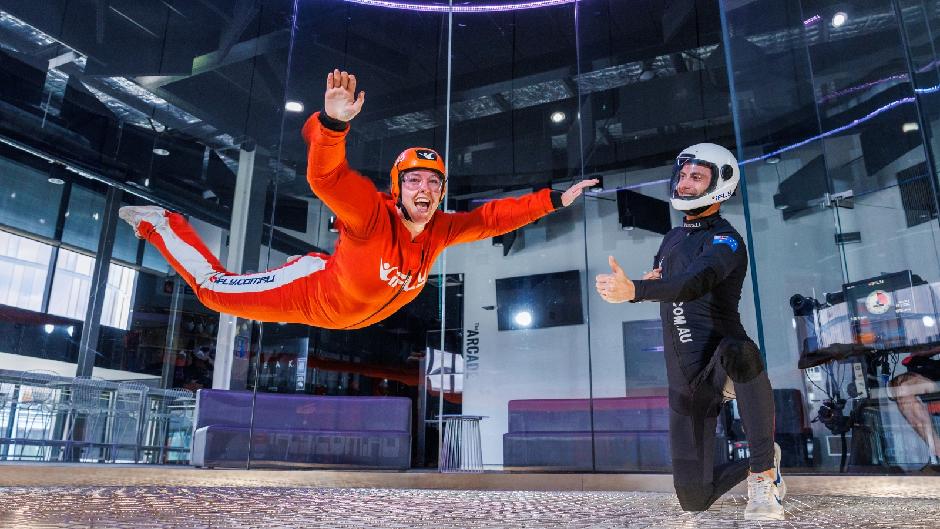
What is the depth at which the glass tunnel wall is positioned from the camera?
3555 millimetres

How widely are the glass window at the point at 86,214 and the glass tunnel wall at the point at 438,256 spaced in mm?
18

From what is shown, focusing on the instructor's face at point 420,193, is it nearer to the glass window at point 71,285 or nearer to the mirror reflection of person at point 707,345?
the mirror reflection of person at point 707,345

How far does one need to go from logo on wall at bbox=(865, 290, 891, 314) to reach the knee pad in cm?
191

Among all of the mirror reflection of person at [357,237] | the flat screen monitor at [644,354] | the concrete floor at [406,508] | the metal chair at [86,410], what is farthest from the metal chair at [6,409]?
the flat screen monitor at [644,354]

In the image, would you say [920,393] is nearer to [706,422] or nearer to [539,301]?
[706,422]

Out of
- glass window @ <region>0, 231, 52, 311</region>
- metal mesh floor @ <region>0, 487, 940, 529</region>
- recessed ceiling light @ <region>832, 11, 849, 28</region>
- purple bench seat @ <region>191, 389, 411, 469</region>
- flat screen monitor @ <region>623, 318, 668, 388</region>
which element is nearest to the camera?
metal mesh floor @ <region>0, 487, 940, 529</region>

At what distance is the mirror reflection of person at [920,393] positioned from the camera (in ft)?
10.1

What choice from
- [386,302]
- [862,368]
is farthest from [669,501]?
[862,368]

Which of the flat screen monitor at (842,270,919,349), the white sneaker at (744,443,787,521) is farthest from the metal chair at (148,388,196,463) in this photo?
the flat screen monitor at (842,270,919,349)

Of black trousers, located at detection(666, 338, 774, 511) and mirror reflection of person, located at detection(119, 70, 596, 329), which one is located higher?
mirror reflection of person, located at detection(119, 70, 596, 329)

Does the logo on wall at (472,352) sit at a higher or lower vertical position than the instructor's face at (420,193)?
lower

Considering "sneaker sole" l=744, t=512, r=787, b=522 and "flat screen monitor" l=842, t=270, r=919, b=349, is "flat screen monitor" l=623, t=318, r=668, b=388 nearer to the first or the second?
"flat screen monitor" l=842, t=270, r=919, b=349

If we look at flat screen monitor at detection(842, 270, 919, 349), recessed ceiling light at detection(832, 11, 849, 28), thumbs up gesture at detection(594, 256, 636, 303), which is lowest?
thumbs up gesture at detection(594, 256, 636, 303)

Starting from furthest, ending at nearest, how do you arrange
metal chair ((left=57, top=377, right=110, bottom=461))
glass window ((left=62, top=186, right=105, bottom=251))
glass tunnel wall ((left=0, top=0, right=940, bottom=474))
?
glass window ((left=62, top=186, right=105, bottom=251)), metal chair ((left=57, top=377, right=110, bottom=461)), glass tunnel wall ((left=0, top=0, right=940, bottom=474))
